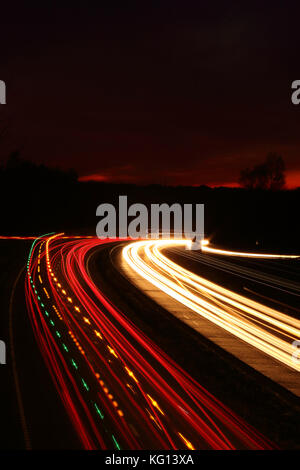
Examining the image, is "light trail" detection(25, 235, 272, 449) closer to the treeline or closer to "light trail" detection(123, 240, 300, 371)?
"light trail" detection(123, 240, 300, 371)

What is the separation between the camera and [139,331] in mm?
13953

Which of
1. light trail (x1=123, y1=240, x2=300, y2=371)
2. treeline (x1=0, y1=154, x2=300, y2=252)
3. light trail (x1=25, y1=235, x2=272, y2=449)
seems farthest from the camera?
treeline (x1=0, y1=154, x2=300, y2=252)

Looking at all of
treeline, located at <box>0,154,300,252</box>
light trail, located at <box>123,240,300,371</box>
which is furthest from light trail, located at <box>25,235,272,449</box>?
treeline, located at <box>0,154,300,252</box>

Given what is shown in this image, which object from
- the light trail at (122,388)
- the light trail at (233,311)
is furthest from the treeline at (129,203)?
the light trail at (122,388)

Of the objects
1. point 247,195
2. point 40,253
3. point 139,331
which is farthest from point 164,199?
point 139,331

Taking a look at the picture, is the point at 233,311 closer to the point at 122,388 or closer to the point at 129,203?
the point at 122,388

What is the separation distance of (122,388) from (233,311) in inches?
329

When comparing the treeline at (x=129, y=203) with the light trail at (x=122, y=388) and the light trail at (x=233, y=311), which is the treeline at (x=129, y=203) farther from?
the light trail at (x=122, y=388)

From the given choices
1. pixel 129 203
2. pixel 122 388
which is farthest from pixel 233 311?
pixel 129 203

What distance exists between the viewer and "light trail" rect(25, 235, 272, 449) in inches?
288

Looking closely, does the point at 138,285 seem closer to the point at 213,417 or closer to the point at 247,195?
the point at 213,417

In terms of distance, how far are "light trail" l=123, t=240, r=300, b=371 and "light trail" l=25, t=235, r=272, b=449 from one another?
2689 millimetres

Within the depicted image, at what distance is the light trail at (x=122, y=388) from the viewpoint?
731cm
